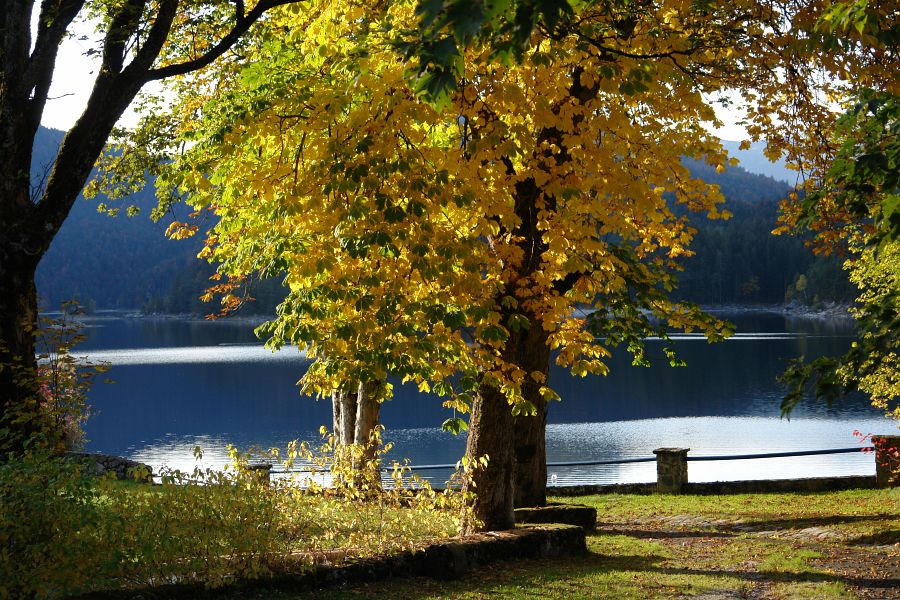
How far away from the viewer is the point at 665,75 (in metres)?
7.36

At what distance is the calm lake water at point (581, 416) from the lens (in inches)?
1171

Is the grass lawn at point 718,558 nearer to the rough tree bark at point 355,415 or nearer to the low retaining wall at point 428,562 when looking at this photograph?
the low retaining wall at point 428,562

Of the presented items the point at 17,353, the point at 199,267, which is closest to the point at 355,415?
the point at 17,353

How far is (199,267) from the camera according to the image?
13425cm

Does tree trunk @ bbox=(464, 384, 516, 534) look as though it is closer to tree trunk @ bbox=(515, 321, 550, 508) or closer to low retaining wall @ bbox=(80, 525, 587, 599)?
low retaining wall @ bbox=(80, 525, 587, 599)

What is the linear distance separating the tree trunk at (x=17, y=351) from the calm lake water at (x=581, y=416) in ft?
28.7

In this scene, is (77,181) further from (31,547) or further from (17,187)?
(31,547)

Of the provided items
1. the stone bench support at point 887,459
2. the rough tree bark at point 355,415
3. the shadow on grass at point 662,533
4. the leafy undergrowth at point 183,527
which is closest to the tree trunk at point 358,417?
the rough tree bark at point 355,415

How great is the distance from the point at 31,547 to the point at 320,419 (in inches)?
1421

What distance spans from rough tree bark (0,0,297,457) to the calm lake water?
895 cm

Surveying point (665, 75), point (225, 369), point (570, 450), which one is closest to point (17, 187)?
point (665, 75)

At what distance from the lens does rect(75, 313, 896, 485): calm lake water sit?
29.8 m

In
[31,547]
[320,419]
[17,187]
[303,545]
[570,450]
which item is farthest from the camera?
[320,419]

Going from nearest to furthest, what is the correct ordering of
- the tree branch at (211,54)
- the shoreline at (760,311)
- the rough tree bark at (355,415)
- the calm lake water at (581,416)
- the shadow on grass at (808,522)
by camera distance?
the tree branch at (211,54) → the shadow on grass at (808,522) → the rough tree bark at (355,415) → the calm lake water at (581,416) → the shoreline at (760,311)
